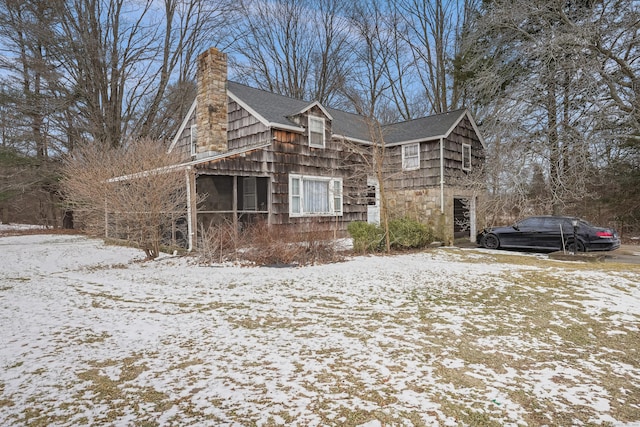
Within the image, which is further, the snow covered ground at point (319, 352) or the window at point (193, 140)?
the window at point (193, 140)

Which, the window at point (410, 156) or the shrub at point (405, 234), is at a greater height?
the window at point (410, 156)

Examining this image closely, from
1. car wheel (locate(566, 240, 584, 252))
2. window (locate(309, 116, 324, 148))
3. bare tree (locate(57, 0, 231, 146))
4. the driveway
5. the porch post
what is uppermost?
bare tree (locate(57, 0, 231, 146))

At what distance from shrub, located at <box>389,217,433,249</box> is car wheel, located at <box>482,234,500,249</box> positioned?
10.3 feet

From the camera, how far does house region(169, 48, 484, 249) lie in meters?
13.8

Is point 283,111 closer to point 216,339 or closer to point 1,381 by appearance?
point 216,339

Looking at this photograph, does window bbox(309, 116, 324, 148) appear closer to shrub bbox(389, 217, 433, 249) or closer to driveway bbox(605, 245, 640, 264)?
shrub bbox(389, 217, 433, 249)

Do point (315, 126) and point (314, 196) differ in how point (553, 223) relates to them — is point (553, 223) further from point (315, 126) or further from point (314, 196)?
point (315, 126)

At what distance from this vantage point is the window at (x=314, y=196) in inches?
567

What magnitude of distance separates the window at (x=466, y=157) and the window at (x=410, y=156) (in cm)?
231

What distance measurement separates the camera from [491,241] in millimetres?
14125

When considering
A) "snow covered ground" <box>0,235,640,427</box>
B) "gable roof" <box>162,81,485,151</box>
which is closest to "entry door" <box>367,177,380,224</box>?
"gable roof" <box>162,81,485,151</box>

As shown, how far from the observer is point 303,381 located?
313cm

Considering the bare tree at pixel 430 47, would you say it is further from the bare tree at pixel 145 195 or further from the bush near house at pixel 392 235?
the bare tree at pixel 145 195

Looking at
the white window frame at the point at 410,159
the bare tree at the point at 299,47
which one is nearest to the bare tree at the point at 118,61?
the bare tree at the point at 299,47
